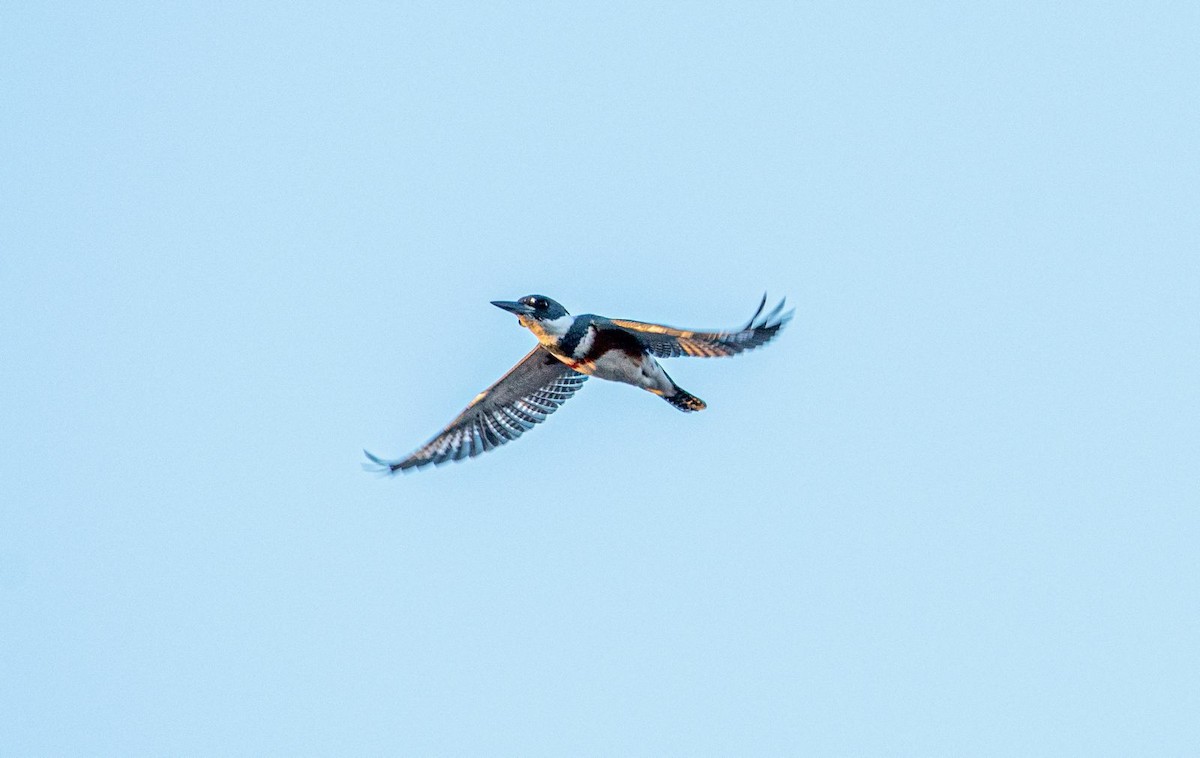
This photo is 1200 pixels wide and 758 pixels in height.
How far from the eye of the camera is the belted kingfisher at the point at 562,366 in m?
15.0

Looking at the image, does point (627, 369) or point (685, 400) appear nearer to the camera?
point (627, 369)

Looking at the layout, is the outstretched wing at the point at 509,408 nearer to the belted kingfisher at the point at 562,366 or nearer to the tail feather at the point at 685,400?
the belted kingfisher at the point at 562,366

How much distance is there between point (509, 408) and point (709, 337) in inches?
116

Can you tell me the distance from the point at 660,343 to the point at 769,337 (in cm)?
112

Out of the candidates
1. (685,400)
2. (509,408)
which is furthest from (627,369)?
(509,408)

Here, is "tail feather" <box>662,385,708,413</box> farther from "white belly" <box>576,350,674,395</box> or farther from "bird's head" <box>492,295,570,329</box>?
"bird's head" <box>492,295,570,329</box>

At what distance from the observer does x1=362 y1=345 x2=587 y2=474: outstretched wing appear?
16750 millimetres

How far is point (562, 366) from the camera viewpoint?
16.8 m

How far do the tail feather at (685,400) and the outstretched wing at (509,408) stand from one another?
1017 millimetres

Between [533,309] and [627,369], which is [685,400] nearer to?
[627,369]

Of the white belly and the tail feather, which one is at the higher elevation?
the tail feather

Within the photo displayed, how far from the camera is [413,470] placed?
16.5 metres

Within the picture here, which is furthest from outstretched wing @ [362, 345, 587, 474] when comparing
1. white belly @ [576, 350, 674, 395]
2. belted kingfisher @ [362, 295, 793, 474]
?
white belly @ [576, 350, 674, 395]

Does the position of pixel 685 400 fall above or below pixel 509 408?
above
